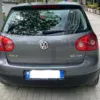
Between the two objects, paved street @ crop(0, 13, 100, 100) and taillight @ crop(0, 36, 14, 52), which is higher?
taillight @ crop(0, 36, 14, 52)

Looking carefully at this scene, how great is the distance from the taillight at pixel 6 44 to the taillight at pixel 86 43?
0.99 meters

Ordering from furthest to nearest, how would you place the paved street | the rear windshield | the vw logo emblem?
the paved street
the rear windshield
the vw logo emblem

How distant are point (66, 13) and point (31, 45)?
78cm

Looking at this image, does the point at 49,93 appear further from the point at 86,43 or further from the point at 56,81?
the point at 86,43

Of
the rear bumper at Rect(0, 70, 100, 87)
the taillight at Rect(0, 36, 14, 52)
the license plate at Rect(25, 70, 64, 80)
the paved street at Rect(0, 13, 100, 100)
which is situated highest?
the taillight at Rect(0, 36, 14, 52)

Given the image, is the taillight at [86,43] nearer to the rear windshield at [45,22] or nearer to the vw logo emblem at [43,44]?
the rear windshield at [45,22]

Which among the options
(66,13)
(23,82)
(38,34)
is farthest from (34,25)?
(23,82)

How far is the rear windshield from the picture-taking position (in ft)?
13.9

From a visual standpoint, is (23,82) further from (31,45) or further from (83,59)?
(83,59)

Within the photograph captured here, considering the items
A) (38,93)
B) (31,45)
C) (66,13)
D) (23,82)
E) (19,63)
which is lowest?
(38,93)

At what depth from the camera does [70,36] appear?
4.14 meters

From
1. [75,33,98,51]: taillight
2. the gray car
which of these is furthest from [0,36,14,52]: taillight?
[75,33,98,51]: taillight

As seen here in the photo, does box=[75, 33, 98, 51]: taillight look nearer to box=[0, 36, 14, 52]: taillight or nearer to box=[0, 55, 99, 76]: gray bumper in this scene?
box=[0, 55, 99, 76]: gray bumper

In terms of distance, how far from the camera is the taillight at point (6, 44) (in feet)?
14.0
